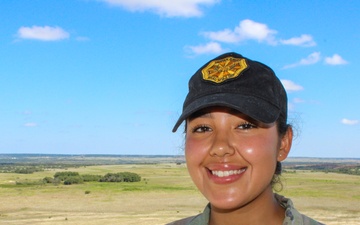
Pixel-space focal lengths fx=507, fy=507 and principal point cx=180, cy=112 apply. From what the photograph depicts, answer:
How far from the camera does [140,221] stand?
29016 millimetres

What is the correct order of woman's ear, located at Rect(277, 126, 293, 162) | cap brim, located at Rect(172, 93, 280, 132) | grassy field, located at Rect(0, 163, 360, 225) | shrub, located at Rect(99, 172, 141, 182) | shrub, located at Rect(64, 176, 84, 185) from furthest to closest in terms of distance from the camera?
shrub, located at Rect(99, 172, 141, 182), shrub, located at Rect(64, 176, 84, 185), grassy field, located at Rect(0, 163, 360, 225), woman's ear, located at Rect(277, 126, 293, 162), cap brim, located at Rect(172, 93, 280, 132)

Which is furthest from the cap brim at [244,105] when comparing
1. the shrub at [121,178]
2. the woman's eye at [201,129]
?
the shrub at [121,178]

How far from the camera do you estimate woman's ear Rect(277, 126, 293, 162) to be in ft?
9.27

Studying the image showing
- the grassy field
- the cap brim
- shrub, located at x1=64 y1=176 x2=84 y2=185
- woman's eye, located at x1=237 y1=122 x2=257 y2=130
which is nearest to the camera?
the cap brim

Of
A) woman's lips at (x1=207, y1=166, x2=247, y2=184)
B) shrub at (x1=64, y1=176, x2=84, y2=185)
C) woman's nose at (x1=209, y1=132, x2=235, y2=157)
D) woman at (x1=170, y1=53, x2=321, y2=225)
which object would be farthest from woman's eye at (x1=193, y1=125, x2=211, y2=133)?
shrub at (x1=64, y1=176, x2=84, y2=185)

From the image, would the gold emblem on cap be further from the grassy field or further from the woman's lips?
the grassy field

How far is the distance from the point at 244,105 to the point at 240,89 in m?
0.10

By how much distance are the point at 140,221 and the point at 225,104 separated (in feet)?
89.9

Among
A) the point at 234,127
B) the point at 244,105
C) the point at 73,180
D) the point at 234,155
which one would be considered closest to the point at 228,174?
the point at 234,155

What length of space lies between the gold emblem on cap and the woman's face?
0.16 m

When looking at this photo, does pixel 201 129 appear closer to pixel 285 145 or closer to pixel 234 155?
pixel 234 155

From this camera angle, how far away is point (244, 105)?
2453 mm

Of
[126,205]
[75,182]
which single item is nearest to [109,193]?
[126,205]

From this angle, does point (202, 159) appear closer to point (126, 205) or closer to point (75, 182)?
point (126, 205)
